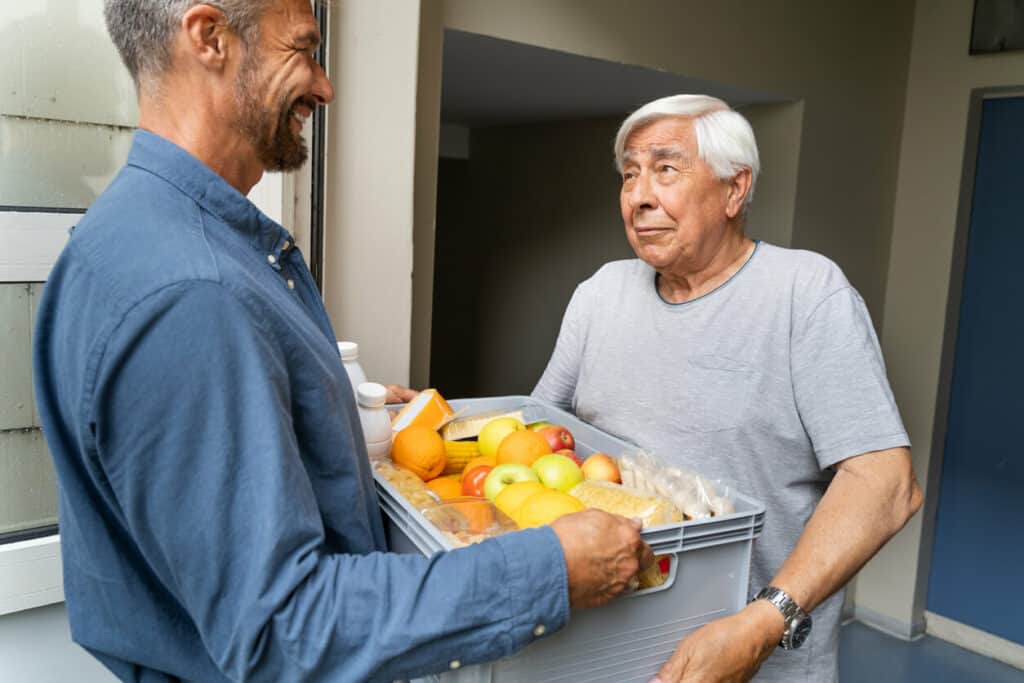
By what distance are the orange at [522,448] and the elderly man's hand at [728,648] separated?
31cm

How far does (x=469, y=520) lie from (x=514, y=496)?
73 mm

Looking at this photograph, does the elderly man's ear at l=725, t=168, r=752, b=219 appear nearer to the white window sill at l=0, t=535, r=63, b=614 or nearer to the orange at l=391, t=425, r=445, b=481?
the orange at l=391, t=425, r=445, b=481

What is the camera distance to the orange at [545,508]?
2.79 ft

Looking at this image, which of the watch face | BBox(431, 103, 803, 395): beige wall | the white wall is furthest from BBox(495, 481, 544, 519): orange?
BBox(431, 103, 803, 395): beige wall

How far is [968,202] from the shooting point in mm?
3012

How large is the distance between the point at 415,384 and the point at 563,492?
960 mm

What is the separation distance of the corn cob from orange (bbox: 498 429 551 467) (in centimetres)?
9

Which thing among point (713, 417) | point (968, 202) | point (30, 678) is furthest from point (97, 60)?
point (968, 202)

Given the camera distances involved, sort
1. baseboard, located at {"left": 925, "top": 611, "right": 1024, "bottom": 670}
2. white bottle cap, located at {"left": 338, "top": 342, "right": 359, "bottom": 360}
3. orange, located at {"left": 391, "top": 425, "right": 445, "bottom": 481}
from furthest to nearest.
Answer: baseboard, located at {"left": 925, "top": 611, "right": 1024, "bottom": 670}, white bottle cap, located at {"left": 338, "top": 342, "right": 359, "bottom": 360}, orange, located at {"left": 391, "top": 425, "right": 445, "bottom": 481}

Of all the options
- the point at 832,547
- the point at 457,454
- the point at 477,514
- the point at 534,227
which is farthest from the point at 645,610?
the point at 534,227

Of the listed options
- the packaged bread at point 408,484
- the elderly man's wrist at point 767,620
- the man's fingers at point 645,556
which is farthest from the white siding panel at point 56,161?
the elderly man's wrist at point 767,620

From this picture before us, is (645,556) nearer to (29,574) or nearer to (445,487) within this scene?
(445,487)

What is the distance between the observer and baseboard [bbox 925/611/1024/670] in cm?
304

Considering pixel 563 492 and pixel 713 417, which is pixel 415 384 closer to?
pixel 713 417
